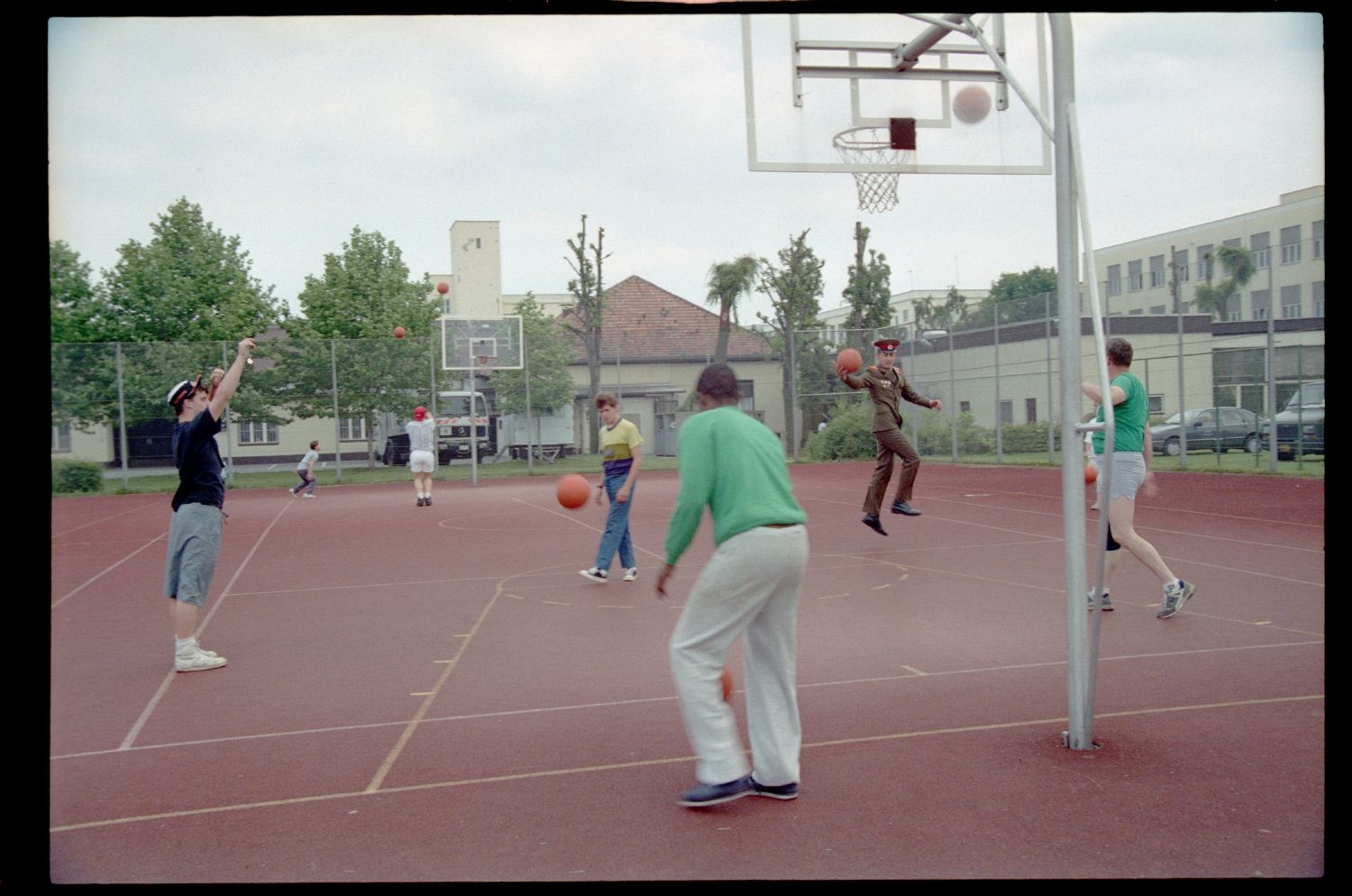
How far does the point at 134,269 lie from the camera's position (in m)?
33.8

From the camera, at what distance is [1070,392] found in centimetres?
556

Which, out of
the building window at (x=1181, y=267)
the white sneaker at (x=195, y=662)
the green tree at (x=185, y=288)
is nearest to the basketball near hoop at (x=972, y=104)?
the white sneaker at (x=195, y=662)

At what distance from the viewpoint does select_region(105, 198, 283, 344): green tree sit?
110 feet

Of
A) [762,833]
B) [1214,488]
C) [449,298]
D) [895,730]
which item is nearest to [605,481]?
[895,730]

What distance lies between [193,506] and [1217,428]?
21.6 meters

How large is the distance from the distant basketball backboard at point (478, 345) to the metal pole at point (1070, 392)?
79.8 ft

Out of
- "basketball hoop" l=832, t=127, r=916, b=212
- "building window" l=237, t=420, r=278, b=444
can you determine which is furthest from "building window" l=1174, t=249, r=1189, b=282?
"building window" l=237, t=420, r=278, b=444

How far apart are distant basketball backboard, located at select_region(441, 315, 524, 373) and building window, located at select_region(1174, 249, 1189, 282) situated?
1595 cm

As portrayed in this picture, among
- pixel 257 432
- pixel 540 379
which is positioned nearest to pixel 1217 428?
pixel 540 379

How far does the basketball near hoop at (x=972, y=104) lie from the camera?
10.2 meters

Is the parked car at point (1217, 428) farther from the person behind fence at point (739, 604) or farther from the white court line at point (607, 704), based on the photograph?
the person behind fence at point (739, 604)

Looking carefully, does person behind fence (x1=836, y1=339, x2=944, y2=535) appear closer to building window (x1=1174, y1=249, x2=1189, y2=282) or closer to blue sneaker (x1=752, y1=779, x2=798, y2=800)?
blue sneaker (x1=752, y1=779, x2=798, y2=800)

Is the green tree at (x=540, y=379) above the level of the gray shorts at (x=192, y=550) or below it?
above
